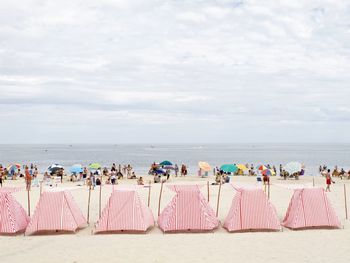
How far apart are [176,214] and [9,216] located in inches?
219

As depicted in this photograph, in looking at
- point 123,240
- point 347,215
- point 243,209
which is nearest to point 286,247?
point 243,209

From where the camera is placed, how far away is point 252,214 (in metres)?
14.0

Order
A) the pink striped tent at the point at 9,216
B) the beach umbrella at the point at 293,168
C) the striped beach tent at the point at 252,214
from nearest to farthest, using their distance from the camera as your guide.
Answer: the pink striped tent at the point at 9,216
the striped beach tent at the point at 252,214
the beach umbrella at the point at 293,168

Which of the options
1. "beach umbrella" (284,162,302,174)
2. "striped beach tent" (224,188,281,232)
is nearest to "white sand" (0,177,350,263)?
"striped beach tent" (224,188,281,232)

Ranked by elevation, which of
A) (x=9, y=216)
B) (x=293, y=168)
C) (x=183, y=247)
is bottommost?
(x=183, y=247)

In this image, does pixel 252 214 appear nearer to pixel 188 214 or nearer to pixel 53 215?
pixel 188 214

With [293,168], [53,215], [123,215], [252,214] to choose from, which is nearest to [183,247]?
[123,215]

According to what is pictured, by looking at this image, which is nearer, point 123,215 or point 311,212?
point 123,215

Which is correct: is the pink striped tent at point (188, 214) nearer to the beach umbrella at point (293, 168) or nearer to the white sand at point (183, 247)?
the white sand at point (183, 247)

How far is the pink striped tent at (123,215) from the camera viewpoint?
45.0 feet

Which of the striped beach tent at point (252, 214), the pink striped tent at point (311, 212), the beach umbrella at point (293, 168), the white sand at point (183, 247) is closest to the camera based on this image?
the white sand at point (183, 247)

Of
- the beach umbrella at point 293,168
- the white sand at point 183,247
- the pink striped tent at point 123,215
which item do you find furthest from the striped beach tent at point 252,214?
the beach umbrella at point 293,168

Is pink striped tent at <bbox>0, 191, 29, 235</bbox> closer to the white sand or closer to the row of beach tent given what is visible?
the row of beach tent

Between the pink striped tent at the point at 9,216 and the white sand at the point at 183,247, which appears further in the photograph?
the pink striped tent at the point at 9,216
